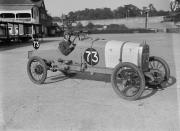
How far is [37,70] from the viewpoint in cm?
713

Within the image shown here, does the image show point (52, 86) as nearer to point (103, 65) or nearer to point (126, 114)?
point (103, 65)

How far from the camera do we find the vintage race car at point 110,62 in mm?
5641


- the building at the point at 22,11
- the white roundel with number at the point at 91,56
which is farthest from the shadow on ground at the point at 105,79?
the building at the point at 22,11

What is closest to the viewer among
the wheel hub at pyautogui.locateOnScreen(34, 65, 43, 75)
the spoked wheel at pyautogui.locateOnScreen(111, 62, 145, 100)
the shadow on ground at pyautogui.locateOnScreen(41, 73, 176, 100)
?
the spoked wheel at pyautogui.locateOnScreen(111, 62, 145, 100)

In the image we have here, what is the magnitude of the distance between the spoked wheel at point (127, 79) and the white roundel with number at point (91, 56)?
744 mm

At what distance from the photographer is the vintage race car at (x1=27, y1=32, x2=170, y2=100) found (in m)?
5.64

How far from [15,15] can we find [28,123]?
1992 inches

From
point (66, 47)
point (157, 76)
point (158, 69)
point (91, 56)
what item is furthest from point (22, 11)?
point (157, 76)

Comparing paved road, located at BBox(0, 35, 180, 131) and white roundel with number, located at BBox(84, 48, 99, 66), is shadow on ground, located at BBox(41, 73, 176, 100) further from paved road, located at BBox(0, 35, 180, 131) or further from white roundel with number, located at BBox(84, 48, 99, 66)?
white roundel with number, located at BBox(84, 48, 99, 66)

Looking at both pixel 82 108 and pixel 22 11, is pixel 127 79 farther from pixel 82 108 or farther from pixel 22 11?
pixel 22 11

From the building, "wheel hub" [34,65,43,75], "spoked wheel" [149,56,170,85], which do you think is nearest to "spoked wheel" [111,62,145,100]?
"spoked wheel" [149,56,170,85]

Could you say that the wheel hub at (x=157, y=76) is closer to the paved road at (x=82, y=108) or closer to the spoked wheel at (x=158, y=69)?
the spoked wheel at (x=158, y=69)

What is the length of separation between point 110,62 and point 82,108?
55.6 inches

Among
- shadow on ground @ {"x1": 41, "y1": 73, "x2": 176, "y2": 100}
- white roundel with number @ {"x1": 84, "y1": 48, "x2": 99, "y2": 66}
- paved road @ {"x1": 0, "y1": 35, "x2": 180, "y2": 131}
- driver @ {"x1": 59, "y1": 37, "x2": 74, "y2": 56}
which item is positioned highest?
driver @ {"x1": 59, "y1": 37, "x2": 74, "y2": 56}
